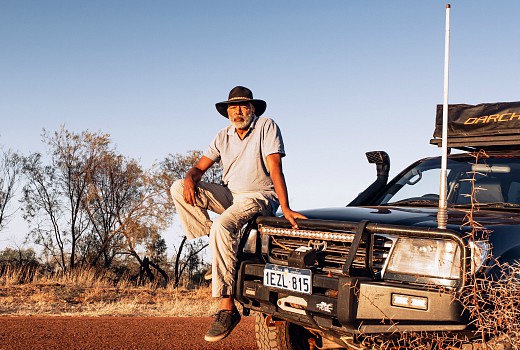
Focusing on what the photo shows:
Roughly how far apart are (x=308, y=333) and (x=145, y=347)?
1.94 meters

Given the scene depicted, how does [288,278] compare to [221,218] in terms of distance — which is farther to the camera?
[221,218]

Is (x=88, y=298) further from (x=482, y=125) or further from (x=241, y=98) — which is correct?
(x=482, y=125)

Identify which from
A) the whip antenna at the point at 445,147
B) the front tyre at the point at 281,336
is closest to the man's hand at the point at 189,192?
the front tyre at the point at 281,336

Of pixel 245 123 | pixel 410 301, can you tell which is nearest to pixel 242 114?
pixel 245 123

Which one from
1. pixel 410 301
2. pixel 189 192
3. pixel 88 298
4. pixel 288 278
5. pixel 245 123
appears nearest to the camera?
pixel 410 301

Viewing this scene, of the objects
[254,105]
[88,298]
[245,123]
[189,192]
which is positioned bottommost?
[88,298]

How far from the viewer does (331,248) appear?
5.11m

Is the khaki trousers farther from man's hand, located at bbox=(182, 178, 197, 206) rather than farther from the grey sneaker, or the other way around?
the grey sneaker

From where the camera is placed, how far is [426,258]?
457cm

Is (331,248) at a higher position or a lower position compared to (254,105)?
lower

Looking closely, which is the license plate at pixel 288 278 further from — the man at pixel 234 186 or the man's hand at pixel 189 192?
the man's hand at pixel 189 192

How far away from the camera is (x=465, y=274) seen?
4.31 m

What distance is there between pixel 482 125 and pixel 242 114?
7.02 feet

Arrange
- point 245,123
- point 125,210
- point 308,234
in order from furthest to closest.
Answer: point 125,210, point 245,123, point 308,234
